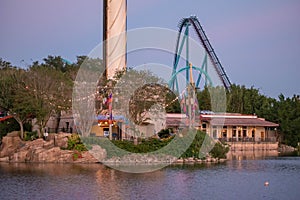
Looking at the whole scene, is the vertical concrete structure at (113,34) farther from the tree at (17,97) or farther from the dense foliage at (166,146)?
the dense foliage at (166,146)

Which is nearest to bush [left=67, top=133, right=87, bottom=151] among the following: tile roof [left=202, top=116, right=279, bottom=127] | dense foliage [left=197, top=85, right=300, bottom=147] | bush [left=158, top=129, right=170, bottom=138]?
bush [left=158, top=129, right=170, bottom=138]

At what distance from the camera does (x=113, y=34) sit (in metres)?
47.3

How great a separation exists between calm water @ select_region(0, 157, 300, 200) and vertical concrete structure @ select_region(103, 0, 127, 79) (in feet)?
58.0

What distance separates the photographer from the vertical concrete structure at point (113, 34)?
155 ft

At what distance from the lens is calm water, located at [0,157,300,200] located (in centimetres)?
1966

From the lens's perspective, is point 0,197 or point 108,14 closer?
point 0,197

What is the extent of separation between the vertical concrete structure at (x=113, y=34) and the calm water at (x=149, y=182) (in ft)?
58.0

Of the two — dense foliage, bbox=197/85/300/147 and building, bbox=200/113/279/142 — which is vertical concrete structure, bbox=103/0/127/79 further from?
dense foliage, bbox=197/85/300/147

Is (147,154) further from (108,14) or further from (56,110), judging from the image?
(108,14)

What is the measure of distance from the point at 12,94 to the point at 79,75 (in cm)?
558

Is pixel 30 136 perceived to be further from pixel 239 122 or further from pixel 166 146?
pixel 239 122

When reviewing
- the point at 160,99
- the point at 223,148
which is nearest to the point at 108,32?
the point at 160,99

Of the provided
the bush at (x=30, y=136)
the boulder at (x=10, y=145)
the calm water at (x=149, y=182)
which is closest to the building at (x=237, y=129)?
the bush at (x=30, y=136)

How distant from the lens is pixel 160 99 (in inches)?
1473
